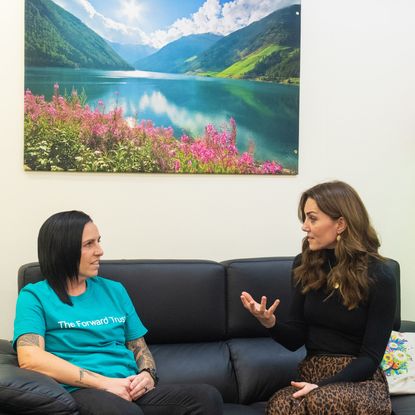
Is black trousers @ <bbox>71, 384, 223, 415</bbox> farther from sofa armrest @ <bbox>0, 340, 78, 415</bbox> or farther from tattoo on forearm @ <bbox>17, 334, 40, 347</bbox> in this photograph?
tattoo on forearm @ <bbox>17, 334, 40, 347</bbox>

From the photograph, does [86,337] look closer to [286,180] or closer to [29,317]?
[29,317]

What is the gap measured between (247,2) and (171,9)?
1.42 feet

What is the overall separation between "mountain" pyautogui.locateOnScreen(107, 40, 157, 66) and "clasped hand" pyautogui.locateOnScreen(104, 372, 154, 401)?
160cm

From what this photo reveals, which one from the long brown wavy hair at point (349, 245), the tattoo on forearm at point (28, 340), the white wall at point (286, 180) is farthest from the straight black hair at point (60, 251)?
the long brown wavy hair at point (349, 245)

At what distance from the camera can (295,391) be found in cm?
172

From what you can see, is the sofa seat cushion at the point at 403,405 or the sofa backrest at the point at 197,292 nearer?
the sofa seat cushion at the point at 403,405

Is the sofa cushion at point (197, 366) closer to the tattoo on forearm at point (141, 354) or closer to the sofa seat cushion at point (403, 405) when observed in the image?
the tattoo on forearm at point (141, 354)

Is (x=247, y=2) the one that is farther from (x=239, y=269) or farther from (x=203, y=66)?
(x=239, y=269)

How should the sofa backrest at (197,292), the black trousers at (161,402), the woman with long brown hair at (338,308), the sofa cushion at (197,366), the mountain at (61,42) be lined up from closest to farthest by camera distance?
1. the black trousers at (161,402)
2. the woman with long brown hair at (338,308)
3. the sofa cushion at (197,366)
4. the sofa backrest at (197,292)
5. the mountain at (61,42)

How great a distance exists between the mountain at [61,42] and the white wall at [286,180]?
0.07 metres

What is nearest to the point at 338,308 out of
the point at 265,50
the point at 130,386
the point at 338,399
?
the point at 338,399

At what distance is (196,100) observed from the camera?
8.66 ft

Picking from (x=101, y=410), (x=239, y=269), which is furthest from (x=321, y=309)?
(x=101, y=410)

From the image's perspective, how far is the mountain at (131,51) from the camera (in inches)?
100
